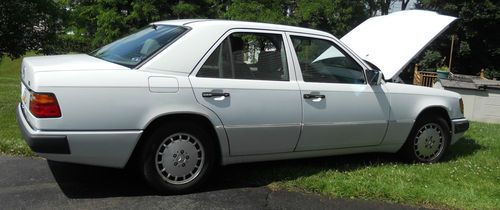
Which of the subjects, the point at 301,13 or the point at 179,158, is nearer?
the point at 179,158

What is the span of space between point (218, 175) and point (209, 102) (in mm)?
1020

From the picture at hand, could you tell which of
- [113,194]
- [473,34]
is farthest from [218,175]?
[473,34]

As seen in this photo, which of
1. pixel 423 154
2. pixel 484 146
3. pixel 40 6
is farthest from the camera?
pixel 40 6

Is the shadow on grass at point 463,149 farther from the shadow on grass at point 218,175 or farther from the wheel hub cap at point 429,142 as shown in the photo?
the shadow on grass at point 218,175

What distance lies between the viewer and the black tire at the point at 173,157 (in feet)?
15.3

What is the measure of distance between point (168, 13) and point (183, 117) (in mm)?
26568

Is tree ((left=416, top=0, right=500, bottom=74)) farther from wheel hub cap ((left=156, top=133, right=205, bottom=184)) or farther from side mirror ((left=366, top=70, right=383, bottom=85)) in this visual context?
wheel hub cap ((left=156, top=133, right=205, bottom=184))

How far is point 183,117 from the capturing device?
474cm

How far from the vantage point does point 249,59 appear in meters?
5.14

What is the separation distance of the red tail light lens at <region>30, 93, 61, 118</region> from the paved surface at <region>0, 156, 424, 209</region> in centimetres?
74

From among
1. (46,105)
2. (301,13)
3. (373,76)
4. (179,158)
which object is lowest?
(301,13)

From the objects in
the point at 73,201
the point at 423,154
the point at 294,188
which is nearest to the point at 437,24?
the point at 423,154

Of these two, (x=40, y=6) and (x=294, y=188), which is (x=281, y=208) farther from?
(x=40, y=6)

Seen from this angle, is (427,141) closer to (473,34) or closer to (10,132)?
(10,132)
